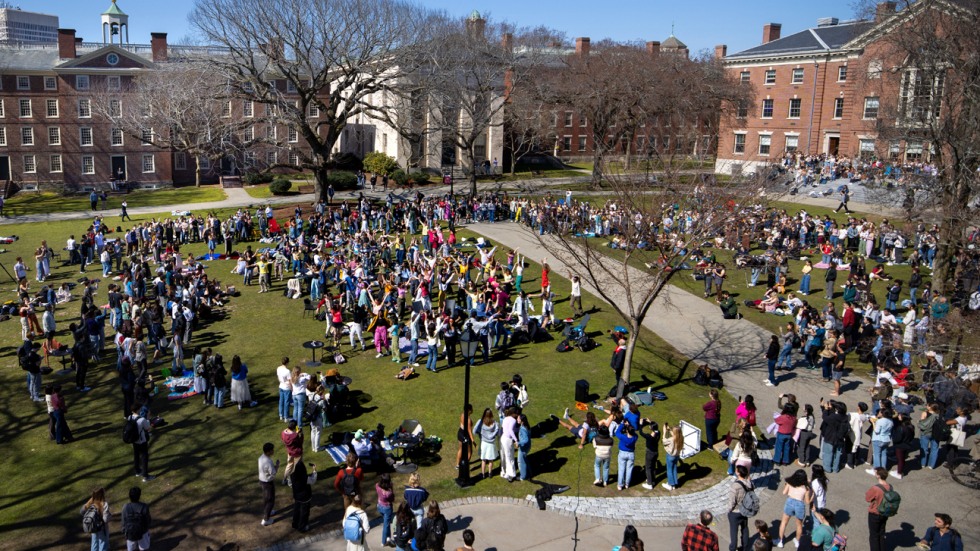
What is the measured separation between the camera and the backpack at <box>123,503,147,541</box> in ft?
36.8

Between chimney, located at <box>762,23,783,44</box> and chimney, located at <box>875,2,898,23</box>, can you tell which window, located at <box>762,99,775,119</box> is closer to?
chimney, located at <box>762,23,783,44</box>

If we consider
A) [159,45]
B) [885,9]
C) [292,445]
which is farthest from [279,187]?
[292,445]

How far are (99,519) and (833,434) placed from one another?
12.7 meters

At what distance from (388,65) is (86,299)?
24040 mm

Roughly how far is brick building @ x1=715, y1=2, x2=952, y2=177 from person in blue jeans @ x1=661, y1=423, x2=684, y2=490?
43.9 m

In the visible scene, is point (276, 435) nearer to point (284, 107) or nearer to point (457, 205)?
point (457, 205)

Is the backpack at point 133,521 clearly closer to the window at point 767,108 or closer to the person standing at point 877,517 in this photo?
the person standing at point 877,517

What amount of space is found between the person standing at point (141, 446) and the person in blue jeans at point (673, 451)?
9.67 metres

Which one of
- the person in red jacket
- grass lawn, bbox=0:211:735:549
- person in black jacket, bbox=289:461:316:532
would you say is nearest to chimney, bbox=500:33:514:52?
grass lawn, bbox=0:211:735:549

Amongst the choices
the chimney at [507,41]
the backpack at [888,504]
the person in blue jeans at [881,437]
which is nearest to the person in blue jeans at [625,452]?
the backpack at [888,504]

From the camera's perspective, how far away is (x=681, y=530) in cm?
1283

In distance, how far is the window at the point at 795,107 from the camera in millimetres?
61750

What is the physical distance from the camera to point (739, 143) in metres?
66.8

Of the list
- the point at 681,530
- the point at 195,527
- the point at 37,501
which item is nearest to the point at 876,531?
the point at 681,530
